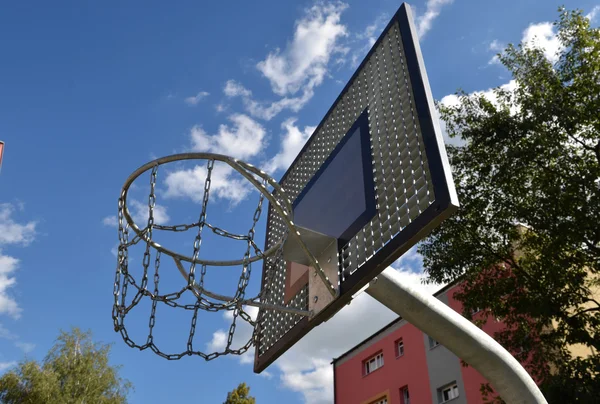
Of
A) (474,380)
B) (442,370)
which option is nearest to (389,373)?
(442,370)

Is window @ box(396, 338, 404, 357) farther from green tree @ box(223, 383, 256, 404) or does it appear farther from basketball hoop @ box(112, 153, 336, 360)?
basketball hoop @ box(112, 153, 336, 360)

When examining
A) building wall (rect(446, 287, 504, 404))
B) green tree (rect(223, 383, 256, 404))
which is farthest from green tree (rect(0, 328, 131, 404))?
building wall (rect(446, 287, 504, 404))

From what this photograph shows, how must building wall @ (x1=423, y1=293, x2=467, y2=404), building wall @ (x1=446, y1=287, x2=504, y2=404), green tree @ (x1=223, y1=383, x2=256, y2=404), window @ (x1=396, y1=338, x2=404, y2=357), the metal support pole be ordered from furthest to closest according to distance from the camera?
green tree @ (x1=223, y1=383, x2=256, y2=404) → window @ (x1=396, y1=338, x2=404, y2=357) → building wall @ (x1=423, y1=293, x2=467, y2=404) → building wall @ (x1=446, y1=287, x2=504, y2=404) → the metal support pole

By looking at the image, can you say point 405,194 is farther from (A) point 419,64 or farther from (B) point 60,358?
(B) point 60,358

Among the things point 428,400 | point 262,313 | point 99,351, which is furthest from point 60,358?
point 262,313

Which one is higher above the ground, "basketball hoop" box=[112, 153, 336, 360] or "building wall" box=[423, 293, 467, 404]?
"building wall" box=[423, 293, 467, 404]

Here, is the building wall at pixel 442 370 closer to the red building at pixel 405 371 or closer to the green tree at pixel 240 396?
the red building at pixel 405 371

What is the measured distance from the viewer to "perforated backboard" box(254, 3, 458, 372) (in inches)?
132

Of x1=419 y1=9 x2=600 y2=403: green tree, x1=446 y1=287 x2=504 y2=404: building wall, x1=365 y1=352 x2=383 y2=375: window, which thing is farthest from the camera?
x1=365 y1=352 x2=383 y2=375: window

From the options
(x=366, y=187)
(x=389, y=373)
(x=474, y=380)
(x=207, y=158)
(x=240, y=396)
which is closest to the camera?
(x=366, y=187)

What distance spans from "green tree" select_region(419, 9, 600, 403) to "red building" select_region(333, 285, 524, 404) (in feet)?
14.6

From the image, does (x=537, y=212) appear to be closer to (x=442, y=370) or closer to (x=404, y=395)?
(x=442, y=370)

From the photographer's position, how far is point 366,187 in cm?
391

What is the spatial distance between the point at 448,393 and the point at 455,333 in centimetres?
1220
